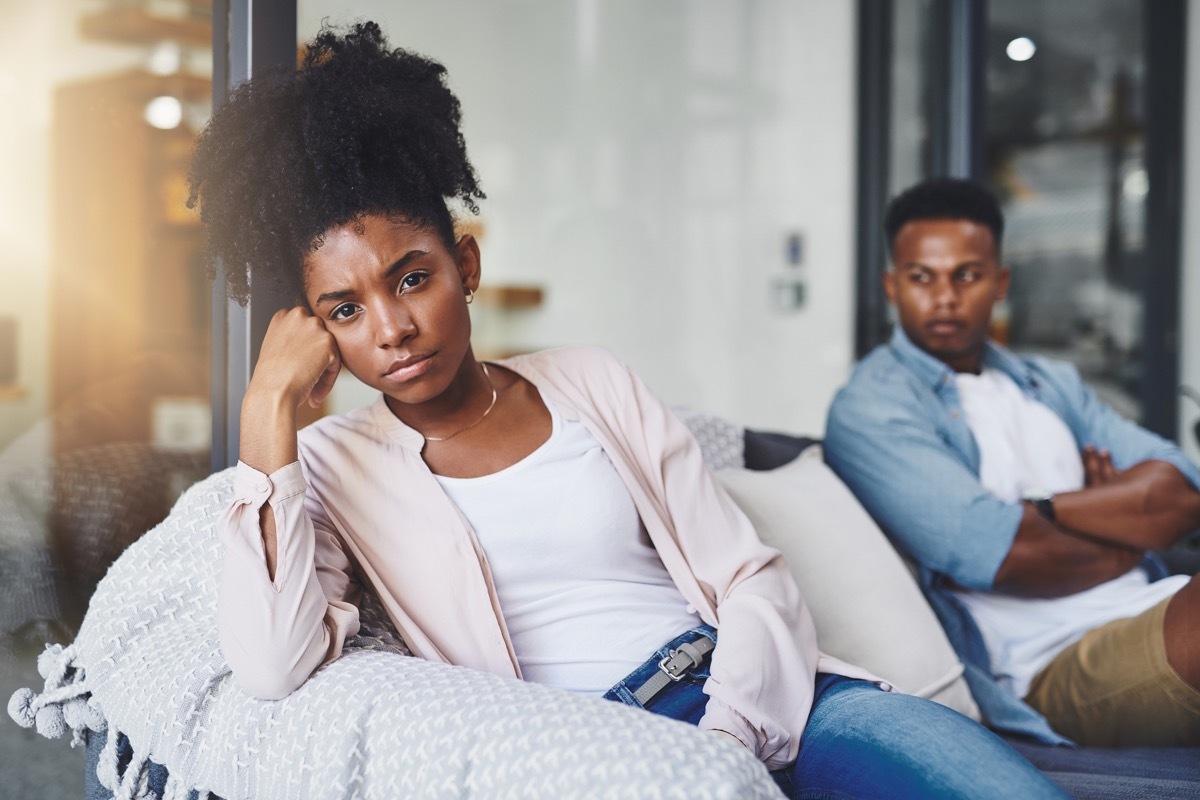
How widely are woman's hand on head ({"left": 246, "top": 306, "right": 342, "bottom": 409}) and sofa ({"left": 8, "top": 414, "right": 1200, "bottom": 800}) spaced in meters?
0.22

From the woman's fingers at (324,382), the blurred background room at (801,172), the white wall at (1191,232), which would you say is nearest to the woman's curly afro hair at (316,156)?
the woman's fingers at (324,382)

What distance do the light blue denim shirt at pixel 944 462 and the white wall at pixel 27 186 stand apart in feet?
4.55

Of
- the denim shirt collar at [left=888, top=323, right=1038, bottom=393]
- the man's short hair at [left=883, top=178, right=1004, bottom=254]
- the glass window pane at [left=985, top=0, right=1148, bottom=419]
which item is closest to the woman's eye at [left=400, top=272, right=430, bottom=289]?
the denim shirt collar at [left=888, top=323, right=1038, bottom=393]

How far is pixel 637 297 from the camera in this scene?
13.2ft

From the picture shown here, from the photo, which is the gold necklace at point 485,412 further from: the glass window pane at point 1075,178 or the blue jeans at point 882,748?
the glass window pane at point 1075,178

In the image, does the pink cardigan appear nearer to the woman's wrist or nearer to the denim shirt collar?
the woman's wrist

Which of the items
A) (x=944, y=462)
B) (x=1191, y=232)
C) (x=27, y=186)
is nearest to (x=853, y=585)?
(x=944, y=462)

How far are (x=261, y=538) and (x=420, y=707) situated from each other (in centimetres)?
29

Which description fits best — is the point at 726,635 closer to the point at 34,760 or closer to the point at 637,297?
the point at 34,760

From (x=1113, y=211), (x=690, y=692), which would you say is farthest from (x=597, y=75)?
(x=690, y=692)

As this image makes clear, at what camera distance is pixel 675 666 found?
1240mm

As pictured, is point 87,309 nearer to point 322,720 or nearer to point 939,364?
point 322,720

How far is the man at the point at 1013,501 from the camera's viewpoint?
1.67 meters

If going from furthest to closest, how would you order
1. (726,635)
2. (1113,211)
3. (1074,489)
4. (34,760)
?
(1113,211) < (1074,489) < (34,760) < (726,635)
